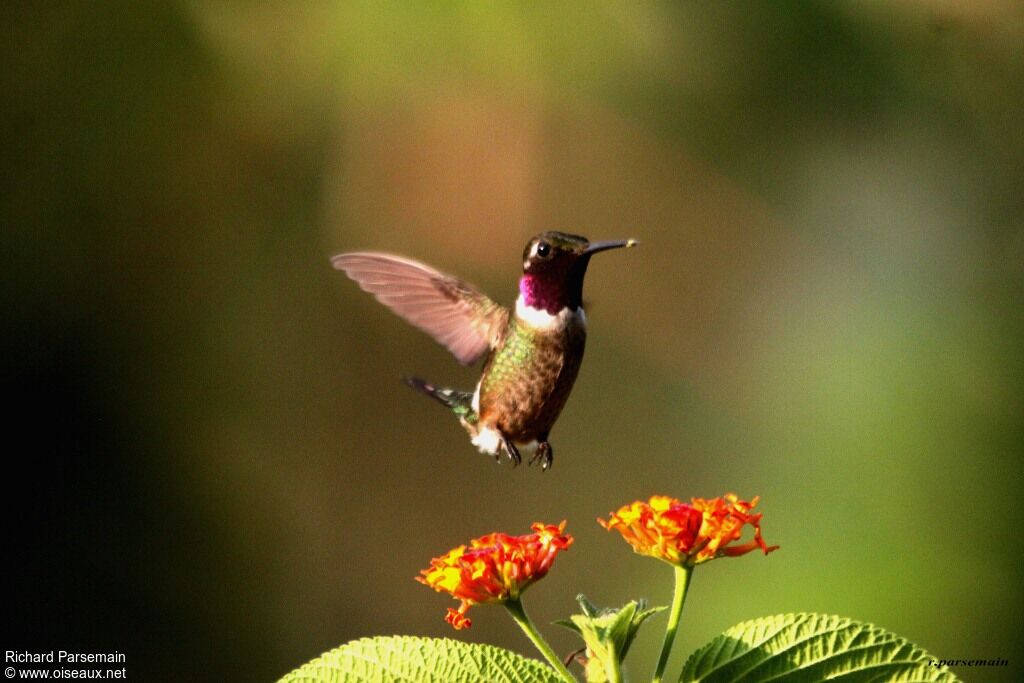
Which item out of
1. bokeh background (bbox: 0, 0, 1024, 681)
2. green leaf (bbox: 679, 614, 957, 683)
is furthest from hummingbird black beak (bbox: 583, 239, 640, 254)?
bokeh background (bbox: 0, 0, 1024, 681)

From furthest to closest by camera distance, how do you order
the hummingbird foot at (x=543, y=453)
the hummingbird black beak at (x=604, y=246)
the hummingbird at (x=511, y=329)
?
the hummingbird foot at (x=543, y=453) < the hummingbird at (x=511, y=329) < the hummingbird black beak at (x=604, y=246)

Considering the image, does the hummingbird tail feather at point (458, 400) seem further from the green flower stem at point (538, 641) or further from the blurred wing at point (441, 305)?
the green flower stem at point (538, 641)

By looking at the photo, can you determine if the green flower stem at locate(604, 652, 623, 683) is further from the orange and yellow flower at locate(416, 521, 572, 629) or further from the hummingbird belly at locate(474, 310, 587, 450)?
the hummingbird belly at locate(474, 310, 587, 450)

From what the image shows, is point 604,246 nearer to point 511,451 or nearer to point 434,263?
point 511,451

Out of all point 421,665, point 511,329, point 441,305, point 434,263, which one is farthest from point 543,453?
point 434,263

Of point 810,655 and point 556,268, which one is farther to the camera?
point 556,268

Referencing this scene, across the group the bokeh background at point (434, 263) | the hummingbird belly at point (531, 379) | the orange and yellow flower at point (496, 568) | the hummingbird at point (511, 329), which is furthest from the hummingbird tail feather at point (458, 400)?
the bokeh background at point (434, 263)
